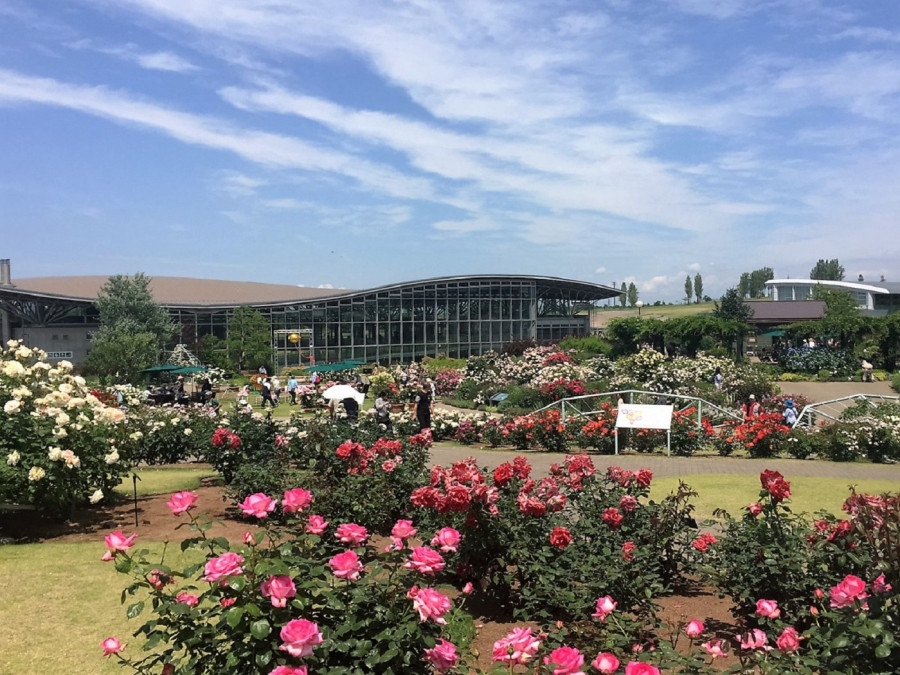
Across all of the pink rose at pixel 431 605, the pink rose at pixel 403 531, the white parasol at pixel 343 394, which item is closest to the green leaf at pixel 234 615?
the pink rose at pixel 431 605

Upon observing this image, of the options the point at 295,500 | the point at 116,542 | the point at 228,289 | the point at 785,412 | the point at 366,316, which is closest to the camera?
the point at 116,542

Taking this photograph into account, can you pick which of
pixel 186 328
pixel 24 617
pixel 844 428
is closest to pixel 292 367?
pixel 186 328

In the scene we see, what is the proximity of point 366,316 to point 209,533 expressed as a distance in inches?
1460

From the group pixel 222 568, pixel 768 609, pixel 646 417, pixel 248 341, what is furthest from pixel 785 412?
pixel 248 341

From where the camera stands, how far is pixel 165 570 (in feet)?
9.00

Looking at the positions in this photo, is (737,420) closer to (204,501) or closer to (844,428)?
(844,428)

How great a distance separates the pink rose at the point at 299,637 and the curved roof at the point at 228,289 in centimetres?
4038

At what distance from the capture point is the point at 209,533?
278 inches

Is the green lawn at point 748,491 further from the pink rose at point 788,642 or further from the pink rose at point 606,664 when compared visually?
the pink rose at point 606,664

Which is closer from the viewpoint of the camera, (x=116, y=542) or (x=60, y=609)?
(x=116, y=542)

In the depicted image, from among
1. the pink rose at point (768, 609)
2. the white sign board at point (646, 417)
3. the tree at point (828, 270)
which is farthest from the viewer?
the tree at point (828, 270)

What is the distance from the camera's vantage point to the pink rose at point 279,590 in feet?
7.68

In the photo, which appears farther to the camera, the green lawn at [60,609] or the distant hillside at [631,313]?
the distant hillside at [631,313]

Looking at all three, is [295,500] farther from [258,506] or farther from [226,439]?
[226,439]
